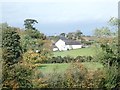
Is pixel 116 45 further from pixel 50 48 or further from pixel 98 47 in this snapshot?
pixel 50 48

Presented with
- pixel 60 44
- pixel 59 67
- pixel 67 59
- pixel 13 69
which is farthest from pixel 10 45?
pixel 60 44

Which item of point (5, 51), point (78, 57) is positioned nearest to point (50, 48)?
point (78, 57)

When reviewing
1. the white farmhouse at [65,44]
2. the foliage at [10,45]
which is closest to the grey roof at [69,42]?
the white farmhouse at [65,44]

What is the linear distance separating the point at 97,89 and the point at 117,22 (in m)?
1.66

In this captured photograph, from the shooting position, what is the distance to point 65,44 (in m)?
9.26

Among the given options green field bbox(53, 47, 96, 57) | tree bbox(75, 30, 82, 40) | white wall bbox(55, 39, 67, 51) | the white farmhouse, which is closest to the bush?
green field bbox(53, 47, 96, 57)

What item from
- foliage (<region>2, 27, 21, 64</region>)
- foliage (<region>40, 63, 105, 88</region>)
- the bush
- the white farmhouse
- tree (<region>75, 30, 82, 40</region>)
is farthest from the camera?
the white farmhouse

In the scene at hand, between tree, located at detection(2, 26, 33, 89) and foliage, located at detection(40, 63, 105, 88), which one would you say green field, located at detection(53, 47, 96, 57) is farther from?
tree, located at detection(2, 26, 33, 89)

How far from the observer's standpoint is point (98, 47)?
7.14m

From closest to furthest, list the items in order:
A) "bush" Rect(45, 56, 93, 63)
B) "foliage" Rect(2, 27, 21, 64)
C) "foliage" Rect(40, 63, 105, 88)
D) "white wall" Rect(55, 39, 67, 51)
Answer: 1. "foliage" Rect(2, 27, 21, 64)
2. "foliage" Rect(40, 63, 105, 88)
3. "bush" Rect(45, 56, 93, 63)
4. "white wall" Rect(55, 39, 67, 51)

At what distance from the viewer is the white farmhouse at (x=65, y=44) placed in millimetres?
8908

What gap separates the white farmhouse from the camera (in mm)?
8908

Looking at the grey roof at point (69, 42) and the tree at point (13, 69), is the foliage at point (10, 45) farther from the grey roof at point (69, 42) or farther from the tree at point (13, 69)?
the grey roof at point (69, 42)

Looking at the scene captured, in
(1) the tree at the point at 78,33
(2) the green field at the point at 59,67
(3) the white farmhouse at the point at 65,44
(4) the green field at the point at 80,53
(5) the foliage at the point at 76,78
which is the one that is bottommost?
(5) the foliage at the point at 76,78
